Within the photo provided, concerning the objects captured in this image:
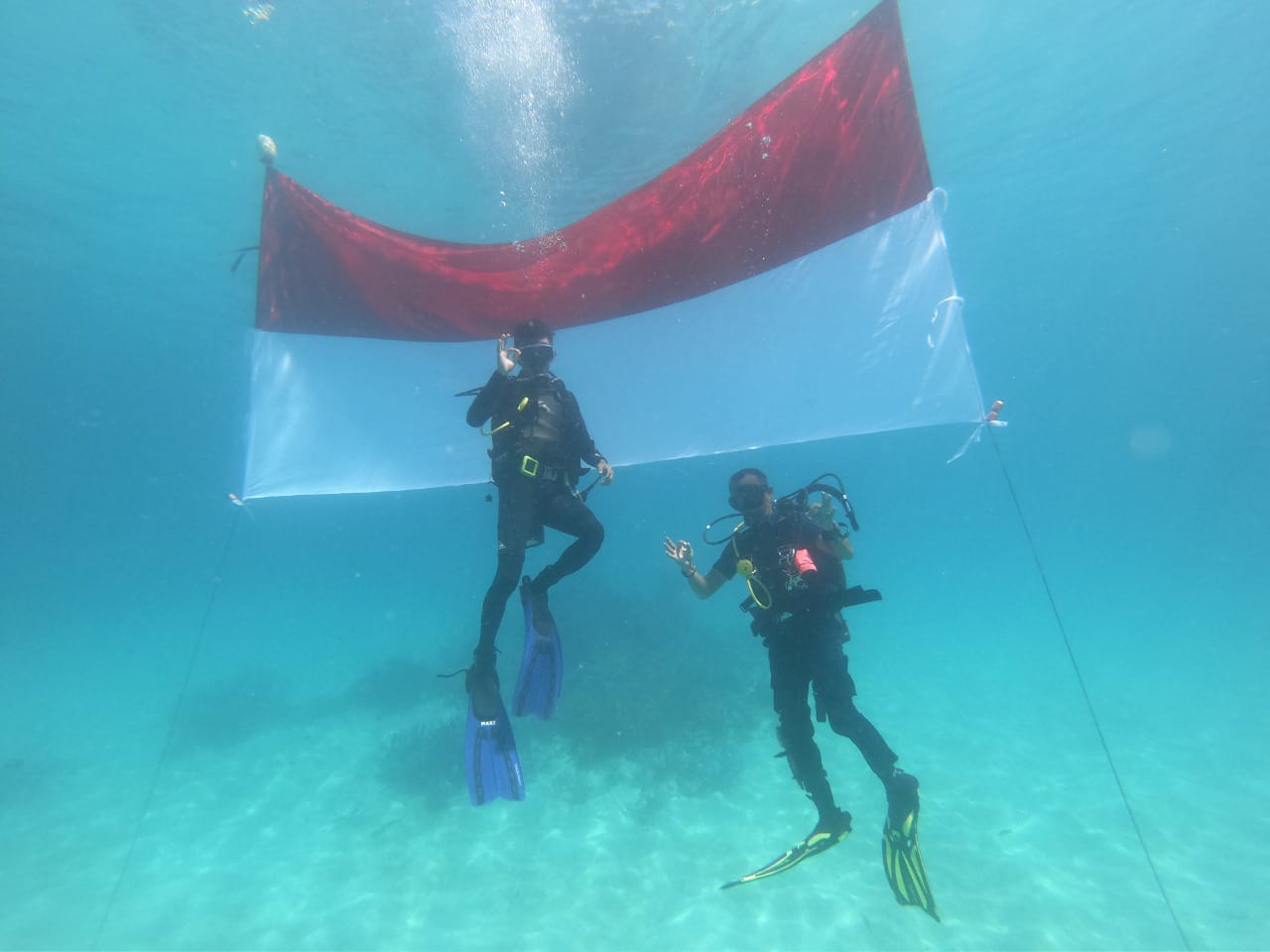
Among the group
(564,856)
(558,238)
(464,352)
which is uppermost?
(558,238)

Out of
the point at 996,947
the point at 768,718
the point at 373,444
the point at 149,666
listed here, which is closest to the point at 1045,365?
the point at 768,718

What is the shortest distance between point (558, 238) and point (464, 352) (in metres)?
2.27

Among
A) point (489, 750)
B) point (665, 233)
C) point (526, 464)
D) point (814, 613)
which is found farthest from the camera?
point (665, 233)

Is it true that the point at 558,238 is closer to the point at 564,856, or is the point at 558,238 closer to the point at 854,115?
the point at 854,115

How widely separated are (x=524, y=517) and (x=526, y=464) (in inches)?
19.6

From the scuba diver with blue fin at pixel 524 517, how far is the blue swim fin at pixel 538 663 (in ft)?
0.03

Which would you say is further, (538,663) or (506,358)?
(538,663)

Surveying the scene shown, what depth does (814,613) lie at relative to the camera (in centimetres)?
479

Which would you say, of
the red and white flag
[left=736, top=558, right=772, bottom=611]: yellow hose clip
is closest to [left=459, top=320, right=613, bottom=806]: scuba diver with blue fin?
[left=736, top=558, right=772, bottom=611]: yellow hose clip

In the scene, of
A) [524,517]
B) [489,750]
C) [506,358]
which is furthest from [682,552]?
[489,750]

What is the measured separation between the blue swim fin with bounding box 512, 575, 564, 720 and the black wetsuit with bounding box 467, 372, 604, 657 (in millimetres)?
Answer: 495

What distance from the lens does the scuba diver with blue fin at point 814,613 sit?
4754 mm

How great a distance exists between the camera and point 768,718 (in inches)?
511

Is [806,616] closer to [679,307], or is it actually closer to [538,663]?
[538,663]
